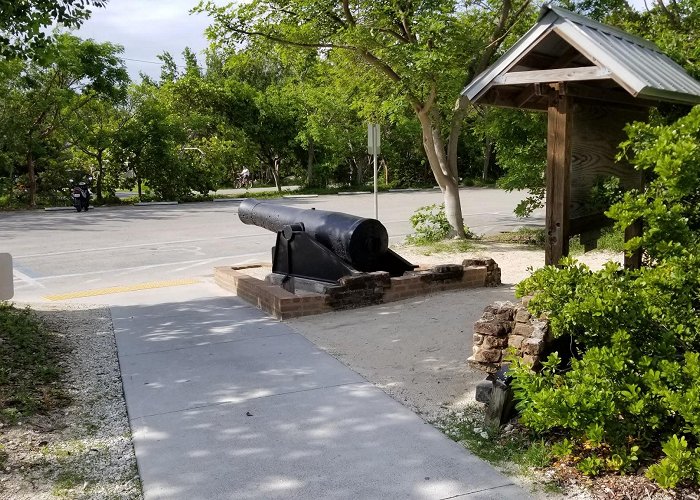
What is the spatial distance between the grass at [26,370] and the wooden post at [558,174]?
3.79m

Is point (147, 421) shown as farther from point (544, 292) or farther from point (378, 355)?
point (544, 292)

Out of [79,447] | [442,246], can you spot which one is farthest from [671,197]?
[442,246]

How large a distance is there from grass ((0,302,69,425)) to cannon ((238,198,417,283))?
2875mm

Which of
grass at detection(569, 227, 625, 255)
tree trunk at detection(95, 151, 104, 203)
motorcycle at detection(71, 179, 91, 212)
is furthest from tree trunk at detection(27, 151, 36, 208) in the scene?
grass at detection(569, 227, 625, 255)

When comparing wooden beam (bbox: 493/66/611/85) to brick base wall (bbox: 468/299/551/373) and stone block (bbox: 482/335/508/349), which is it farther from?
stone block (bbox: 482/335/508/349)

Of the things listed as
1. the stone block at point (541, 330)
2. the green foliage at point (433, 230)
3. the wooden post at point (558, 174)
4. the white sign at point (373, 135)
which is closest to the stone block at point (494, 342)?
the stone block at point (541, 330)

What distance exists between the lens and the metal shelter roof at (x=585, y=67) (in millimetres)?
4469

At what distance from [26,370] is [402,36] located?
915 centimetres

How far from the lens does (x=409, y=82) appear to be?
11734 millimetres

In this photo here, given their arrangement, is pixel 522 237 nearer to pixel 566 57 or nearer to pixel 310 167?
pixel 566 57

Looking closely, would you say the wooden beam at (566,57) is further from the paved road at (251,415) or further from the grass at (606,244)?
the grass at (606,244)

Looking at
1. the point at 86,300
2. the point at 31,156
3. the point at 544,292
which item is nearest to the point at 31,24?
the point at 86,300

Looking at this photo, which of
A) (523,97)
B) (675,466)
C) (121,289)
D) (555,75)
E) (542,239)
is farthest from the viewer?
(542,239)

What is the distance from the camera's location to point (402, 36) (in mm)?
12219
